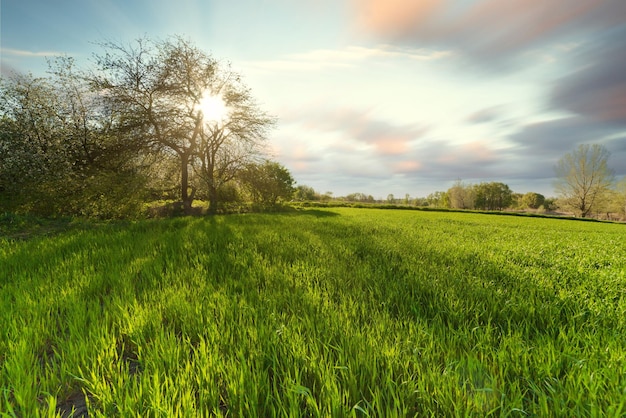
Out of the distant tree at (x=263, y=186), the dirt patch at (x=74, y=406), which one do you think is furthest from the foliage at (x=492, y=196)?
the dirt patch at (x=74, y=406)

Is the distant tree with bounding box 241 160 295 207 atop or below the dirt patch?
atop

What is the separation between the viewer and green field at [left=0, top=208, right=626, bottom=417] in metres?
1.28

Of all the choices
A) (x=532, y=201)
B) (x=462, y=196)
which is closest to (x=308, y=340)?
(x=462, y=196)

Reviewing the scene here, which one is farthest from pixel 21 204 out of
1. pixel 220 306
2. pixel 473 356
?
pixel 473 356

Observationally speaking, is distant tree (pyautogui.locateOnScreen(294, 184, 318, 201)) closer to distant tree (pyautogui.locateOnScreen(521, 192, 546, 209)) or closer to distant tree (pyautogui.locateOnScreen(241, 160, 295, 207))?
distant tree (pyautogui.locateOnScreen(241, 160, 295, 207))

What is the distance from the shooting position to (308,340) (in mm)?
1861

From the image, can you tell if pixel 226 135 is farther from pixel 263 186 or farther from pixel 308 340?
pixel 308 340

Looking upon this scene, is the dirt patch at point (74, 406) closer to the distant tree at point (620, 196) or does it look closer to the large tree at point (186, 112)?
the large tree at point (186, 112)

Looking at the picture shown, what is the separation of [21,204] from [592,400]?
17774 millimetres

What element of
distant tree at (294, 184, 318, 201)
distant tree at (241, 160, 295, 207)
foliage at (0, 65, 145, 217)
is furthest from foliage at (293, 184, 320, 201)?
foliage at (0, 65, 145, 217)

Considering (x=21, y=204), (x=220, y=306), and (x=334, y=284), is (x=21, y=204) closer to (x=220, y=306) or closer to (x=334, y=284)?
(x=220, y=306)

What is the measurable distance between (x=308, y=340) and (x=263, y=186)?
22.8 metres

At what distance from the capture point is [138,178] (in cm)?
1340

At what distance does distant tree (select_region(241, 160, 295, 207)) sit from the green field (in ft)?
62.6
